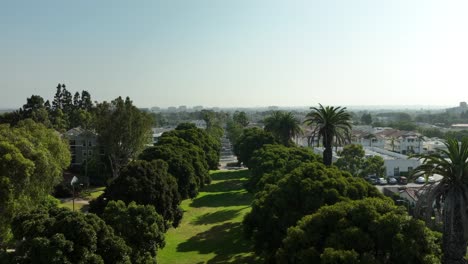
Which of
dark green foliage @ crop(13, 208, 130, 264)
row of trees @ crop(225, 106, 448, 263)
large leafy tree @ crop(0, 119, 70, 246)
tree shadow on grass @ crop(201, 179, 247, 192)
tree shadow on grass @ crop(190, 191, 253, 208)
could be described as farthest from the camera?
tree shadow on grass @ crop(201, 179, 247, 192)

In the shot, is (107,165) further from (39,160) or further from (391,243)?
(391,243)

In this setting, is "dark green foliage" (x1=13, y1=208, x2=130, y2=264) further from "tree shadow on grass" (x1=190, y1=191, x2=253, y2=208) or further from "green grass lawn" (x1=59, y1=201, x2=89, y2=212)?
"tree shadow on grass" (x1=190, y1=191, x2=253, y2=208)

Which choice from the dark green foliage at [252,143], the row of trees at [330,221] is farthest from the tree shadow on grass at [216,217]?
the dark green foliage at [252,143]

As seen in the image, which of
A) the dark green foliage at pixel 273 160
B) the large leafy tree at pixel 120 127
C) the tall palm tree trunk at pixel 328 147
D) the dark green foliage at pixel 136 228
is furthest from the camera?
the large leafy tree at pixel 120 127

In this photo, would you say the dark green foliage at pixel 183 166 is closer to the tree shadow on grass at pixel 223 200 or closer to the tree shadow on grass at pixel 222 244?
the tree shadow on grass at pixel 223 200

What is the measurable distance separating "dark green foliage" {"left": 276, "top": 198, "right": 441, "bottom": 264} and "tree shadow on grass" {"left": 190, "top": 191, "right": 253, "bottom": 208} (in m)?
29.9

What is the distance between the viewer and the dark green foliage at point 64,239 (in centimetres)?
1489

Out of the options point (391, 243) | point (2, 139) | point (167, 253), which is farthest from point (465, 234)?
point (2, 139)

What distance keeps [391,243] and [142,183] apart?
1881cm

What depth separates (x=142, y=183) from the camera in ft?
94.9

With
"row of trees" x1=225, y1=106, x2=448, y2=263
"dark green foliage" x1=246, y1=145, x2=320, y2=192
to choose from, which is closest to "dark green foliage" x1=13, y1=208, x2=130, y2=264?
"row of trees" x1=225, y1=106, x2=448, y2=263

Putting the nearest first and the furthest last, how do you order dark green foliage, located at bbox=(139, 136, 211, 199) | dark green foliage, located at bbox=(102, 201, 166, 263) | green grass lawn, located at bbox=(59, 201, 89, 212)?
dark green foliage, located at bbox=(102, 201, 166, 263) < dark green foliage, located at bbox=(139, 136, 211, 199) < green grass lawn, located at bbox=(59, 201, 89, 212)

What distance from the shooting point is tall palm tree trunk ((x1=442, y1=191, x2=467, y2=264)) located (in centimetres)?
1645

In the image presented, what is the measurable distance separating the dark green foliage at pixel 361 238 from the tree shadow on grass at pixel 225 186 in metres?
38.3
